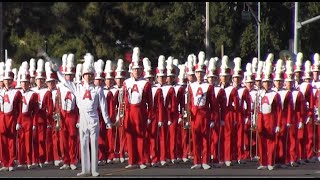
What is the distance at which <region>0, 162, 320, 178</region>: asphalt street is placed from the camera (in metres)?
19.2

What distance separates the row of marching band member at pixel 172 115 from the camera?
68.2 ft

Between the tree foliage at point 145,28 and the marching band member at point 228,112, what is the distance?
26499 millimetres

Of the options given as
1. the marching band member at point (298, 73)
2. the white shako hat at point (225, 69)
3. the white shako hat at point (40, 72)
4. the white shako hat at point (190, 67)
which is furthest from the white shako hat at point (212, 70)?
the white shako hat at point (40, 72)

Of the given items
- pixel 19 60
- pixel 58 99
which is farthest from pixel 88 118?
pixel 19 60

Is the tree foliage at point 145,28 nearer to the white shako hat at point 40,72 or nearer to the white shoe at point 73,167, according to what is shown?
the white shako hat at point 40,72

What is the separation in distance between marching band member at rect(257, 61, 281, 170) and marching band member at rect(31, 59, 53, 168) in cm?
473

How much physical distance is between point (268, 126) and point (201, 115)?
1.47 meters

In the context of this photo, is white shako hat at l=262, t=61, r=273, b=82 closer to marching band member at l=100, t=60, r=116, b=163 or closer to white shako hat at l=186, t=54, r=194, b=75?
white shako hat at l=186, t=54, r=194, b=75

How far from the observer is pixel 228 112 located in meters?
21.6

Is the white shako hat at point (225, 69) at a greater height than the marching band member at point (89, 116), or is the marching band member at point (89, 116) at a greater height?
the white shako hat at point (225, 69)

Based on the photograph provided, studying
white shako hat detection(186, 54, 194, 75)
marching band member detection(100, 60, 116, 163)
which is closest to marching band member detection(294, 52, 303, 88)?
white shako hat detection(186, 54, 194, 75)

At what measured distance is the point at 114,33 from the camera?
53.6m

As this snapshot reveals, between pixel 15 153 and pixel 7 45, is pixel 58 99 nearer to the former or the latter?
pixel 15 153

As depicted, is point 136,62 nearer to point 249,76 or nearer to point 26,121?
point 26,121
